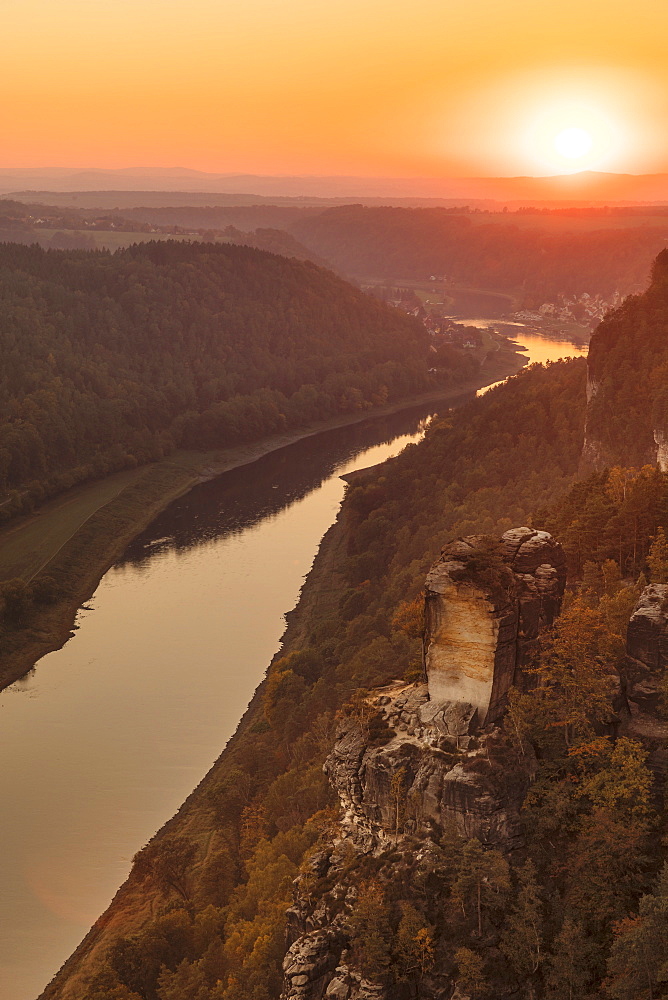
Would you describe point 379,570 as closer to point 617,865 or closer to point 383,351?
point 617,865

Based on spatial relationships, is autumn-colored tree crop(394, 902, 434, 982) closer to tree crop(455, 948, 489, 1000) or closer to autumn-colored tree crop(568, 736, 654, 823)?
tree crop(455, 948, 489, 1000)

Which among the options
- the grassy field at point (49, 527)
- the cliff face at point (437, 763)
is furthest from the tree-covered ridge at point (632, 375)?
the grassy field at point (49, 527)

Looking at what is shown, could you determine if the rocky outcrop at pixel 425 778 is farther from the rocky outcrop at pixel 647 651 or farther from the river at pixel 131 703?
the river at pixel 131 703

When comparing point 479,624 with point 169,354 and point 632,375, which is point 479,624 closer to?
point 632,375

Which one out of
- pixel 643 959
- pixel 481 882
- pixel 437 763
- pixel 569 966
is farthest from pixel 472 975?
pixel 437 763

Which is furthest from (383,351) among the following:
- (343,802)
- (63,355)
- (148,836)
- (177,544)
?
(343,802)

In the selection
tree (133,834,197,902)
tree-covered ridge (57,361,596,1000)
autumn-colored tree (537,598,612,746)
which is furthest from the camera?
tree (133,834,197,902)

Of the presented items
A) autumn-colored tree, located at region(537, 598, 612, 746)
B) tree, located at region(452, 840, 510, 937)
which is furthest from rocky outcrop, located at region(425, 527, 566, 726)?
tree, located at region(452, 840, 510, 937)
